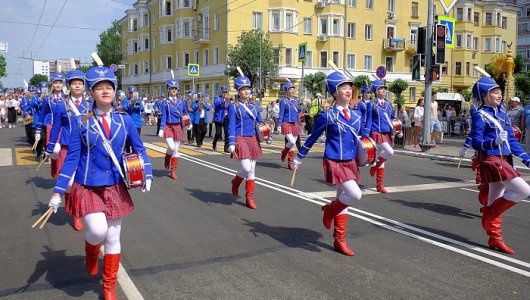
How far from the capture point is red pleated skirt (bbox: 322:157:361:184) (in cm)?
587

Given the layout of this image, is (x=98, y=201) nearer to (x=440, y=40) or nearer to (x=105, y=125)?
(x=105, y=125)

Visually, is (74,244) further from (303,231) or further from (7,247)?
(303,231)

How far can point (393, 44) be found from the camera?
181 ft

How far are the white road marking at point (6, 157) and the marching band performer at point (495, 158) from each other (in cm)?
1237

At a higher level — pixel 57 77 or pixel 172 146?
pixel 57 77

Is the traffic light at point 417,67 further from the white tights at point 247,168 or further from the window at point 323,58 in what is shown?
the window at point 323,58

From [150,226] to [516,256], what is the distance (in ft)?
15.9

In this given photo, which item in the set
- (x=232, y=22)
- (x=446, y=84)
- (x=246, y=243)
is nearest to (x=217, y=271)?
(x=246, y=243)

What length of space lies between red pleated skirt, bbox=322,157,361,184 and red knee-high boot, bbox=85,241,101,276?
9.04 ft

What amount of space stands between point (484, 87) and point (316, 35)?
46.4 metres

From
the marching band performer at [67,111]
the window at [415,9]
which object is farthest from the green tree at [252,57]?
the marching band performer at [67,111]

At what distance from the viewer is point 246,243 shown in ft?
20.7

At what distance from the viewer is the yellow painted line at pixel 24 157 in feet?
46.8

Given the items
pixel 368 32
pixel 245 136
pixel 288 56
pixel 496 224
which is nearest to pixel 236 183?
pixel 245 136
